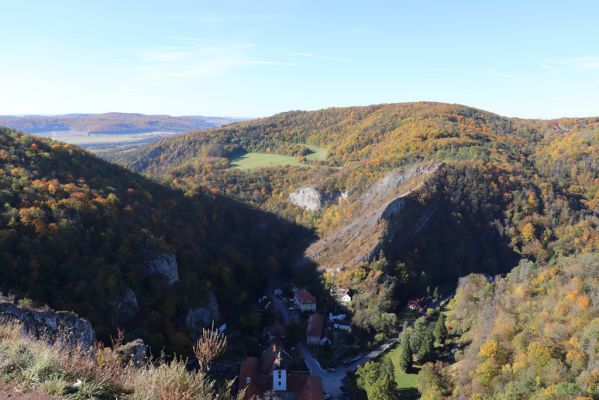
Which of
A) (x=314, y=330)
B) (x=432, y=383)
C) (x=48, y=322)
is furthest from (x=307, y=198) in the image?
(x=48, y=322)

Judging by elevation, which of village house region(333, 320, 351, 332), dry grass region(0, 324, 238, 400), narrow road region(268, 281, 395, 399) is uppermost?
dry grass region(0, 324, 238, 400)

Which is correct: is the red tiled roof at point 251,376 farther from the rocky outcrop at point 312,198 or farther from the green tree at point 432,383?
the rocky outcrop at point 312,198

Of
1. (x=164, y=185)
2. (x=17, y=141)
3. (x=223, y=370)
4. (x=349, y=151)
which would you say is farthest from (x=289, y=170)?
(x=223, y=370)

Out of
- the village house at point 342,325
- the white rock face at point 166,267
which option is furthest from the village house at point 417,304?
the white rock face at point 166,267

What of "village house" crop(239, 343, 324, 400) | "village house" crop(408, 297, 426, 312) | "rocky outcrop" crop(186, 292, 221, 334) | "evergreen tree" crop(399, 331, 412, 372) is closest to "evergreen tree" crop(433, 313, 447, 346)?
"evergreen tree" crop(399, 331, 412, 372)

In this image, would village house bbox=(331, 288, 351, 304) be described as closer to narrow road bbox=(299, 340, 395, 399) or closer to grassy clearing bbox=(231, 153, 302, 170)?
narrow road bbox=(299, 340, 395, 399)

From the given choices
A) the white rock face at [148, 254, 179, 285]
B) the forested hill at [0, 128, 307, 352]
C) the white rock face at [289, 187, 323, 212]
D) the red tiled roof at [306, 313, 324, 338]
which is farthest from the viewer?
the white rock face at [289, 187, 323, 212]

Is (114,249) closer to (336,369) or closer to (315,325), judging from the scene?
(315,325)

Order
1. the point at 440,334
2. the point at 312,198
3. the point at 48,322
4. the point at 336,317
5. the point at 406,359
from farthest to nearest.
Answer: the point at 312,198
the point at 336,317
the point at 440,334
the point at 406,359
the point at 48,322
